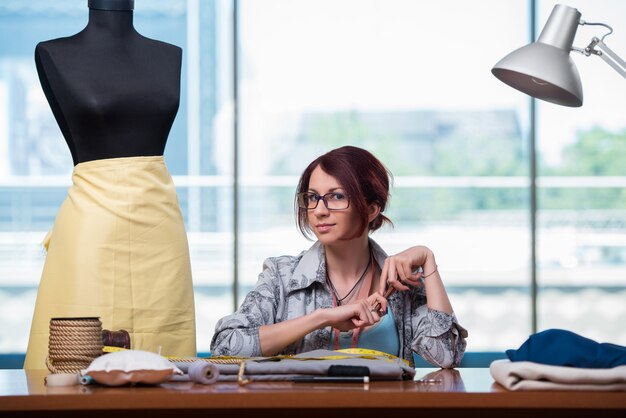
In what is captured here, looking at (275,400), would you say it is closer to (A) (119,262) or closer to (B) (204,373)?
(B) (204,373)

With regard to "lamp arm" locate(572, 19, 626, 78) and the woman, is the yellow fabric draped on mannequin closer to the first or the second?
the woman

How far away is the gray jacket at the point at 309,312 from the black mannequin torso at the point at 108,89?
1.68 feet

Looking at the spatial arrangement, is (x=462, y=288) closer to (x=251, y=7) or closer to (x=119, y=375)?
(x=251, y=7)

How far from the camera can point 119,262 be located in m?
2.71

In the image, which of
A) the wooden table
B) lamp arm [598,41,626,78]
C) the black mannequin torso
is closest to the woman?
the black mannequin torso

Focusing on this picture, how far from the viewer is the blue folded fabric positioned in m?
1.89

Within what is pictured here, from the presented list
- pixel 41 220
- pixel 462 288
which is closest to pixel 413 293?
pixel 462 288

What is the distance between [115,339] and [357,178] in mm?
769

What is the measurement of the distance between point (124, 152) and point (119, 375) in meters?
1.03

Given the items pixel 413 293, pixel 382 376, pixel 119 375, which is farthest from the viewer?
pixel 413 293

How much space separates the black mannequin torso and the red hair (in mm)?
461

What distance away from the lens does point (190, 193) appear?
516 centimetres

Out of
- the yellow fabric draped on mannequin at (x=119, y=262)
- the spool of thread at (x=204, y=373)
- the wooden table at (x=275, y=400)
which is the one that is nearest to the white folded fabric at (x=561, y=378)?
the wooden table at (x=275, y=400)

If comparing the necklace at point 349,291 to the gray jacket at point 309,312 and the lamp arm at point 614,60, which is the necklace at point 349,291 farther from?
the lamp arm at point 614,60
